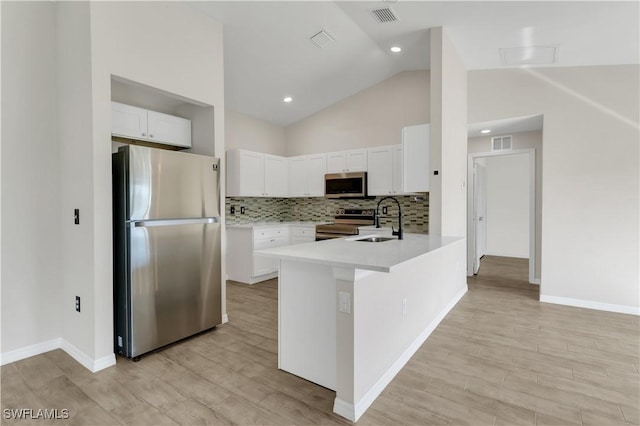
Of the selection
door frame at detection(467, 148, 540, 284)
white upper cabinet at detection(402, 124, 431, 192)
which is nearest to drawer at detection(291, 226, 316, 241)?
white upper cabinet at detection(402, 124, 431, 192)

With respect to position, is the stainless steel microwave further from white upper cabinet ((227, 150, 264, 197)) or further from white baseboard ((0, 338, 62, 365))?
white baseboard ((0, 338, 62, 365))

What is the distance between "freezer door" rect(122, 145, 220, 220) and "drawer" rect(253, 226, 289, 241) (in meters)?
1.88

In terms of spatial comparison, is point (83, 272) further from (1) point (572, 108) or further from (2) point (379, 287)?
(1) point (572, 108)

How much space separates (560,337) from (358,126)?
13.1 ft

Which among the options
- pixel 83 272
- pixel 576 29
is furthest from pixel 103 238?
pixel 576 29

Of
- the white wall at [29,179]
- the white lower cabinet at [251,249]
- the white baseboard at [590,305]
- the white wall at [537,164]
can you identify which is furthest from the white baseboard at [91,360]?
the white wall at [537,164]

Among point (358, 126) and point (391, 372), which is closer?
point (391, 372)

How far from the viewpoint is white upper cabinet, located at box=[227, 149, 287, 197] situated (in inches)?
198

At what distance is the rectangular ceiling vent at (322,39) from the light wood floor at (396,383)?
330cm

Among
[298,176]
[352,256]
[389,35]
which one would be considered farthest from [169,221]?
[298,176]

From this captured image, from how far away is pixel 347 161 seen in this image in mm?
5332

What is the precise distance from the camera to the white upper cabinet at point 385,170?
482 cm

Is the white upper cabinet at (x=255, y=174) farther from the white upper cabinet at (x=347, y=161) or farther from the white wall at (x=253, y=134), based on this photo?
the white upper cabinet at (x=347, y=161)

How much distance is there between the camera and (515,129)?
4.88 m
